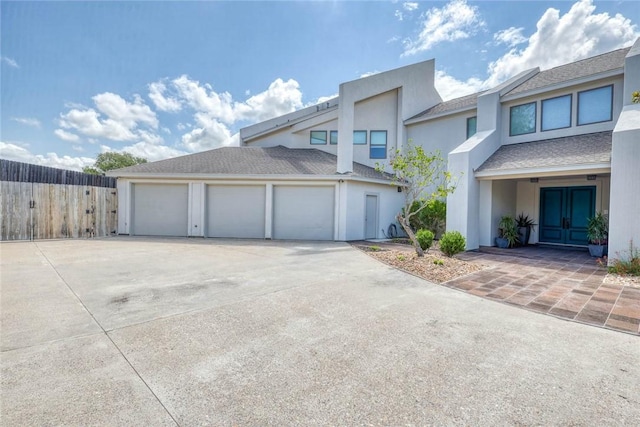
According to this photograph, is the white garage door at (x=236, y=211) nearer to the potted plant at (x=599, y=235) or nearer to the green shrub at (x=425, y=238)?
the green shrub at (x=425, y=238)

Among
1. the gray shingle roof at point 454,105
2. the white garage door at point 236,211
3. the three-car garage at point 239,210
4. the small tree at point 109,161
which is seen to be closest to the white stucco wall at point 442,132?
the gray shingle roof at point 454,105

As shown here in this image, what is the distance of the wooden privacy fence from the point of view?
36.4 ft

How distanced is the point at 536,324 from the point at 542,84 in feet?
38.5

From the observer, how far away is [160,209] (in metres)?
14.1

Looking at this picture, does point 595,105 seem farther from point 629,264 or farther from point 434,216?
point 434,216

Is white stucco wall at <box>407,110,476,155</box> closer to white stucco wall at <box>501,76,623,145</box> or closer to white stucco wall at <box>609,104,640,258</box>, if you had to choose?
white stucco wall at <box>501,76,623,145</box>

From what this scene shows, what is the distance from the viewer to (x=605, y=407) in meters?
2.34

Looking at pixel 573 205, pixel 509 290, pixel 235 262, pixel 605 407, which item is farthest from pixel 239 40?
pixel 573 205

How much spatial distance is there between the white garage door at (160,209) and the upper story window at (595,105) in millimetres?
16707

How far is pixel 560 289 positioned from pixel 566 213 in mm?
8620

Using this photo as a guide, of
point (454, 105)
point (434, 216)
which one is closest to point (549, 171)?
point (434, 216)

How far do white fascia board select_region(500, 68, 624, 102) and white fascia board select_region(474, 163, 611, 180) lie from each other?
13.3 feet

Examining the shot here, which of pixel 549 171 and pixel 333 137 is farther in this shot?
pixel 333 137

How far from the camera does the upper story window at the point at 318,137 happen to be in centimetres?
1755
